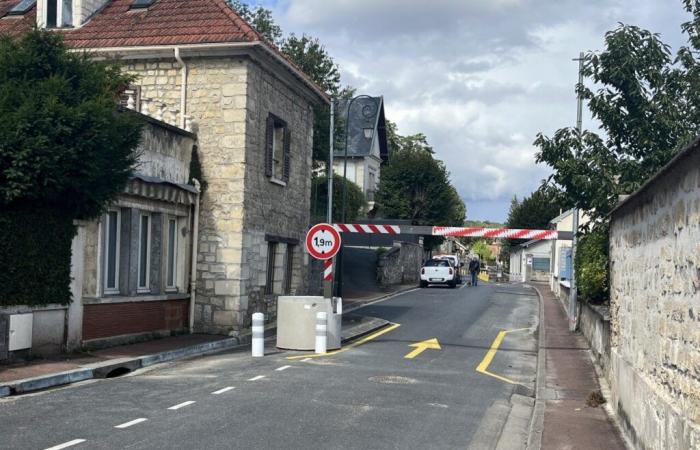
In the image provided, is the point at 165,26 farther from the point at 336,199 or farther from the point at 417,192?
the point at 417,192

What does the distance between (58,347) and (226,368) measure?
2.94m

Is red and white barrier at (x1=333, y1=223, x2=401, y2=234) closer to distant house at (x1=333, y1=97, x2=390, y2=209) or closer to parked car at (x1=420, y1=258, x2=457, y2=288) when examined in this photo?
parked car at (x1=420, y1=258, x2=457, y2=288)

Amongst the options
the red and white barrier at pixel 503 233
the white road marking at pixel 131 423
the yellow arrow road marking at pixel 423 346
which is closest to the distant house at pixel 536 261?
the red and white barrier at pixel 503 233

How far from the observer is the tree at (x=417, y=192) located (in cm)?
6038

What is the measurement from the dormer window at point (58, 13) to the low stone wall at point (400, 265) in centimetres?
2296

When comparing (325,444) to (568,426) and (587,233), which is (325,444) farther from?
(587,233)

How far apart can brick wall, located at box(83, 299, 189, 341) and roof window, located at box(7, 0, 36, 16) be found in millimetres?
9593

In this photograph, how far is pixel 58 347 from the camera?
44.0 feet

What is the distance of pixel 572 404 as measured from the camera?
1108 cm

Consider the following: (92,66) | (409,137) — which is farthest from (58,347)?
(409,137)

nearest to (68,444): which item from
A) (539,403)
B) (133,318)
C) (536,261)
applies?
(539,403)

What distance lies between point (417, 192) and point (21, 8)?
42.0 metres

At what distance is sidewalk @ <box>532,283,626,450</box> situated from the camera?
8711 millimetres

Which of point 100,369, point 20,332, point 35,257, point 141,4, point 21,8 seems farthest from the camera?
point 21,8
